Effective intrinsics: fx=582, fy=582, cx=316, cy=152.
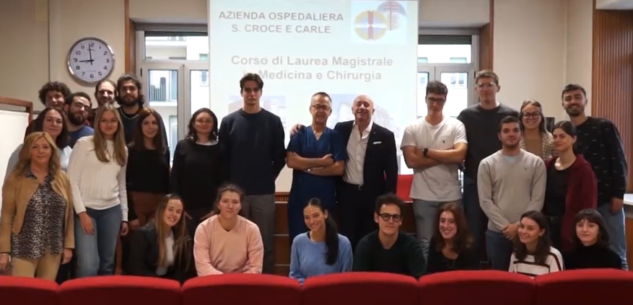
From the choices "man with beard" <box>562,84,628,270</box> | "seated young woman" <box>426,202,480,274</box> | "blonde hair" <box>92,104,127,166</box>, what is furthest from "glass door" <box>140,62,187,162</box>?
"man with beard" <box>562,84,628,270</box>

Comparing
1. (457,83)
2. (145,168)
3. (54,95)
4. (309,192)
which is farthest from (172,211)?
(457,83)

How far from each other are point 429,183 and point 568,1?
3.47m

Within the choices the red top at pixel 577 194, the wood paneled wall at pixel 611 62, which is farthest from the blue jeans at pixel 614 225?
the wood paneled wall at pixel 611 62

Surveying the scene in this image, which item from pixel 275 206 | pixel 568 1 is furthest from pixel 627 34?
pixel 275 206

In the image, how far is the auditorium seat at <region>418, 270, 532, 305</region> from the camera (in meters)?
2.32

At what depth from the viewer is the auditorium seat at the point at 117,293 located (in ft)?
7.37

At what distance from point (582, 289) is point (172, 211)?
211 cm

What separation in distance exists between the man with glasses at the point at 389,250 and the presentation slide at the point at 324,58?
2.71 meters

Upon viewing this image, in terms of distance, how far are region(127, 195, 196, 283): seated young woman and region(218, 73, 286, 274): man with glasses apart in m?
0.44

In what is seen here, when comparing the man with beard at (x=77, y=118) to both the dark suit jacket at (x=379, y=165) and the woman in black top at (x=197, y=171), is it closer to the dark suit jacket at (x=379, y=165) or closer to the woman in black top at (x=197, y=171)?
the woman in black top at (x=197, y=171)

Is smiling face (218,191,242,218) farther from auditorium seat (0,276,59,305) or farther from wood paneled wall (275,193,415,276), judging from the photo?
auditorium seat (0,276,59,305)

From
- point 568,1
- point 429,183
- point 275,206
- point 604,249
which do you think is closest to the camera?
point 604,249

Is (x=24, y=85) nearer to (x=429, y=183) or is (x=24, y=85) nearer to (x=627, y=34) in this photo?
(x=429, y=183)

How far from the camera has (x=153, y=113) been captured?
140 inches
